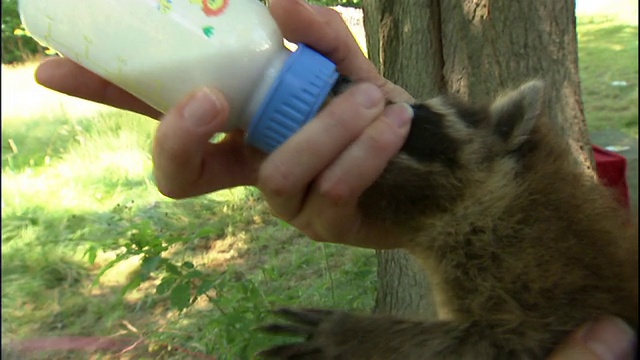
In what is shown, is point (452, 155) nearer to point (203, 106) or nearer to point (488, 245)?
point (488, 245)

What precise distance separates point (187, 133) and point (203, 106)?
0.09 metres

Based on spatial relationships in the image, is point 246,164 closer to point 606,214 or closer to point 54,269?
point 606,214

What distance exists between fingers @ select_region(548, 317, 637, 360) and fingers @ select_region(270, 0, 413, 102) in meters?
0.63

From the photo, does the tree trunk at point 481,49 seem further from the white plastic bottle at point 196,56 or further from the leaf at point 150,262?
the white plastic bottle at point 196,56

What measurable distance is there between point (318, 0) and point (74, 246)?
265 centimetres

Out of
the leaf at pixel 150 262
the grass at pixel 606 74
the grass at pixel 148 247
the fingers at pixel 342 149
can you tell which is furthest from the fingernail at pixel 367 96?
the grass at pixel 606 74

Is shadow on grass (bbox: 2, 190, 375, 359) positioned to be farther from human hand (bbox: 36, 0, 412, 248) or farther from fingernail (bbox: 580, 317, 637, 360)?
fingernail (bbox: 580, 317, 637, 360)

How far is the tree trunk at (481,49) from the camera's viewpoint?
243cm

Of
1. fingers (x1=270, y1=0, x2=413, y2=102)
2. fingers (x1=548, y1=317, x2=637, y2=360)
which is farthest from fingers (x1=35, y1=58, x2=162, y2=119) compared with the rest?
fingers (x1=548, y1=317, x2=637, y2=360)

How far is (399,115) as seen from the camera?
3.95ft

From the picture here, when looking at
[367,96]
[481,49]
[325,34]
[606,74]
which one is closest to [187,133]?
[367,96]

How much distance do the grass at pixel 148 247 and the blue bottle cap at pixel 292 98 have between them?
1088 mm

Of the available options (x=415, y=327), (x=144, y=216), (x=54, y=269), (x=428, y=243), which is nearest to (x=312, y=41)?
(x=428, y=243)

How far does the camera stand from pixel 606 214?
1.50 m
